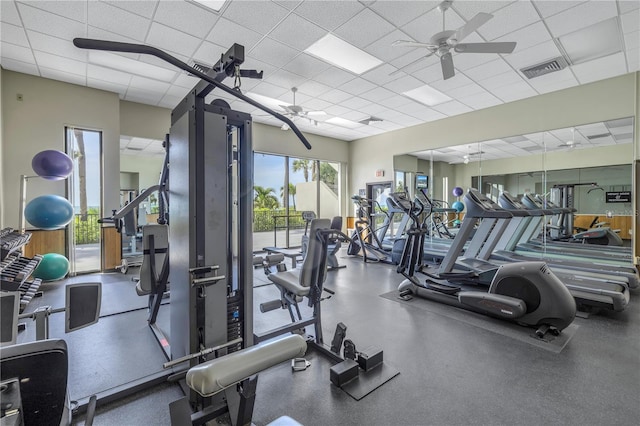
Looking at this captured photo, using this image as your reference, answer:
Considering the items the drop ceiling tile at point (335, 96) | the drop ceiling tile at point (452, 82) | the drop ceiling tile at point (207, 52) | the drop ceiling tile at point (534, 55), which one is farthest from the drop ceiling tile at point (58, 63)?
the drop ceiling tile at point (534, 55)

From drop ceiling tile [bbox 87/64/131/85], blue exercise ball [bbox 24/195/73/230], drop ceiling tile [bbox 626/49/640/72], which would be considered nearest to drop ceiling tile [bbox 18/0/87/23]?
drop ceiling tile [bbox 87/64/131/85]

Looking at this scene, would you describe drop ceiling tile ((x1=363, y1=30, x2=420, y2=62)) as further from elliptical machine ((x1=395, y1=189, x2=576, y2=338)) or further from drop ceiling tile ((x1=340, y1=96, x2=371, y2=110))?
elliptical machine ((x1=395, y1=189, x2=576, y2=338))

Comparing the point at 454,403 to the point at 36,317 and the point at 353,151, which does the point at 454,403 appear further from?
the point at 353,151

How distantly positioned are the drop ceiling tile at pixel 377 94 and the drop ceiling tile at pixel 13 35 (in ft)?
16.1

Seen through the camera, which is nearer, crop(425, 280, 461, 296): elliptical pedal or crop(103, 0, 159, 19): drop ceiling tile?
crop(103, 0, 159, 19): drop ceiling tile

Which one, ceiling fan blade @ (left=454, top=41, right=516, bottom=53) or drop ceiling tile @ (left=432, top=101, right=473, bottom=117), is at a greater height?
drop ceiling tile @ (left=432, top=101, right=473, bottom=117)

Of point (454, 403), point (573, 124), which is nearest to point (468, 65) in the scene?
point (573, 124)

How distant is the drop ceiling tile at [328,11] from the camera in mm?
3084

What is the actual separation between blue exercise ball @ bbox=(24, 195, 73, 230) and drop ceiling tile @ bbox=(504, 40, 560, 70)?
21.0 feet

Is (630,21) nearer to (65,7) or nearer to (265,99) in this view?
(265,99)

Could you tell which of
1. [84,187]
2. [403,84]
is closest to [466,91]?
[403,84]

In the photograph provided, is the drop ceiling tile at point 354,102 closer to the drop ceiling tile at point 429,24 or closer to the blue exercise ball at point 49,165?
the drop ceiling tile at point 429,24

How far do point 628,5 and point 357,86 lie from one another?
3.36 m

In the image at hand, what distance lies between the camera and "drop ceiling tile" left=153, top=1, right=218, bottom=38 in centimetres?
309
